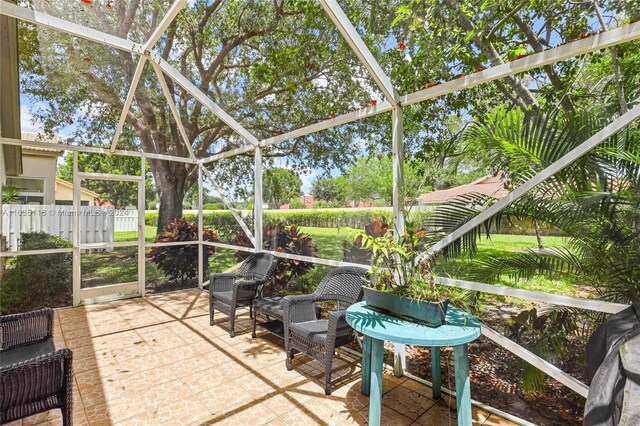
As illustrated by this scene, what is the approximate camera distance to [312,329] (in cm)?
314

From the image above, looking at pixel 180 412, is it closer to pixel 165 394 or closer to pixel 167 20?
pixel 165 394

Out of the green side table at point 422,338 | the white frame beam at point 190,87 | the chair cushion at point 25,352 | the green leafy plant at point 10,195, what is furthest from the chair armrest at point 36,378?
the green leafy plant at point 10,195

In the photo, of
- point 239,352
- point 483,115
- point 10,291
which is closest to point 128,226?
point 10,291

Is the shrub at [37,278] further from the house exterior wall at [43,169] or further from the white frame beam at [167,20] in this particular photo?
the white frame beam at [167,20]

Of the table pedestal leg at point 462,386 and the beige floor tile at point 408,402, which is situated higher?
the table pedestal leg at point 462,386

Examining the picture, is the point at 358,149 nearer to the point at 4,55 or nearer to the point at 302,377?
the point at 302,377

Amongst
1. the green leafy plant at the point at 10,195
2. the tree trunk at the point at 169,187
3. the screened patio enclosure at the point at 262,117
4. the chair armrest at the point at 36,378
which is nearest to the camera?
the chair armrest at the point at 36,378

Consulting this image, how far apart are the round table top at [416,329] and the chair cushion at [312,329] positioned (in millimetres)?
656

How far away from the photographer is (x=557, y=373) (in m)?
2.14

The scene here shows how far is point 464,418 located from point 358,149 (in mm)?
2676

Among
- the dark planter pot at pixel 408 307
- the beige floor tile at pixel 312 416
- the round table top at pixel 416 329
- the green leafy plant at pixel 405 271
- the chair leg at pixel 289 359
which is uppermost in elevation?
the green leafy plant at pixel 405 271

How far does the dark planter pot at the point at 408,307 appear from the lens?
2100 mm

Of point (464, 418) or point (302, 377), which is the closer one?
point (464, 418)

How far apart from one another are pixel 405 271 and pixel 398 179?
1054 millimetres
